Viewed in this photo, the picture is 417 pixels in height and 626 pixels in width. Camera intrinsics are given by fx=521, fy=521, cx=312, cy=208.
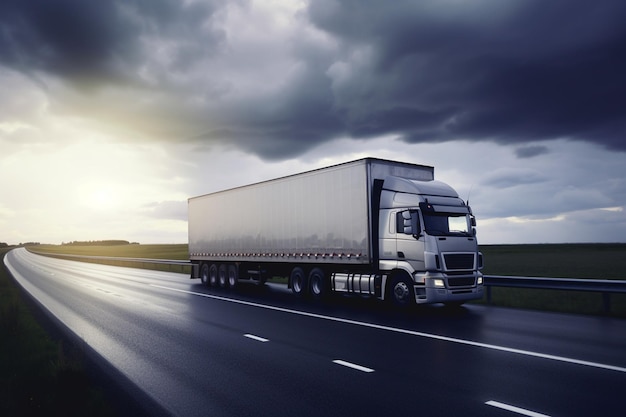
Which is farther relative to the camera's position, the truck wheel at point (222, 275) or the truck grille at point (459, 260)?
the truck wheel at point (222, 275)

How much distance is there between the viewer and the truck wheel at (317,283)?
57.7 ft

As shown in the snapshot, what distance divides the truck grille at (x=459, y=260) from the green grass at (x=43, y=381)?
9.21 meters

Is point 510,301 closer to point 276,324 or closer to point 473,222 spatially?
point 473,222

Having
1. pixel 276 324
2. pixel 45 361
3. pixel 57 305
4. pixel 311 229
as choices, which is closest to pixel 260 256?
pixel 311 229

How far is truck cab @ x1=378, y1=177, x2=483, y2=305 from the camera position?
13891mm

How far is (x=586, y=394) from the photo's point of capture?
629 centimetres

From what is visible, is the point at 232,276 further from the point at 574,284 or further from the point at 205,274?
the point at 574,284

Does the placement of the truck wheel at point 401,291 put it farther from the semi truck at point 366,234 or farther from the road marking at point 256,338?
the road marking at point 256,338

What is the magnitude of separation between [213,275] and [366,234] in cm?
1138

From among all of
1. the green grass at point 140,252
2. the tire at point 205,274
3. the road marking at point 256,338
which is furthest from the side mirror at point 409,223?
the green grass at point 140,252

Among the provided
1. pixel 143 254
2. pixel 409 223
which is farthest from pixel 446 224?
pixel 143 254

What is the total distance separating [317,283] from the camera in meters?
17.9

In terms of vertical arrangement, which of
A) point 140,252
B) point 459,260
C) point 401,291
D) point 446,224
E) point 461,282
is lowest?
point 401,291

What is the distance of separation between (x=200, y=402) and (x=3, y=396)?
256cm
